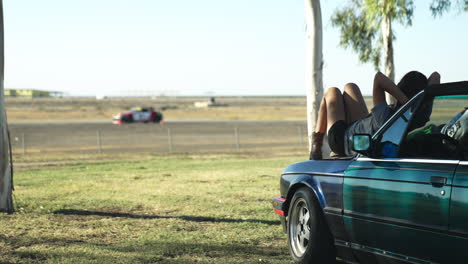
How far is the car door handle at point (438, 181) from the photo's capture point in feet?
14.7

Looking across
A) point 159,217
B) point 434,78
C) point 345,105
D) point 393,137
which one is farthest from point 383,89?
point 159,217

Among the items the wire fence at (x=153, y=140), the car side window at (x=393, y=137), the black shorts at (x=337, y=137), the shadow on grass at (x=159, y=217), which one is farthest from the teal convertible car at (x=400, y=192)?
the wire fence at (x=153, y=140)

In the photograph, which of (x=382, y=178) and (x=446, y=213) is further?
(x=382, y=178)

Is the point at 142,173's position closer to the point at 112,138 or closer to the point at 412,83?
the point at 412,83

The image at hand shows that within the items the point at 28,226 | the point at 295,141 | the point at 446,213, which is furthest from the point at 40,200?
the point at 295,141

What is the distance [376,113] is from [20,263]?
373 cm

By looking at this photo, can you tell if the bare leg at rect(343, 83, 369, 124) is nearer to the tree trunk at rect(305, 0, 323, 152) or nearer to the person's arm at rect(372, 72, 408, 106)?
the person's arm at rect(372, 72, 408, 106)

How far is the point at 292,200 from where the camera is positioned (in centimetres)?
662

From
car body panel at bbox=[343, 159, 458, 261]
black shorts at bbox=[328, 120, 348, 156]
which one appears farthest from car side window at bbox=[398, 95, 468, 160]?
black shorts at bbox=[328, 120, 348, 156]

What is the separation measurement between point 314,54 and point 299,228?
5456 millimetres

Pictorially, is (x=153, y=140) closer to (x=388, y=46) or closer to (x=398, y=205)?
(x=388, y=46)

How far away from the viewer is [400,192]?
494 cm

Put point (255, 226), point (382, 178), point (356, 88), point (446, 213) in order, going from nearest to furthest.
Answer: point (446, 213)
point (382, 178)
point (356, 88)
point (255, 226)

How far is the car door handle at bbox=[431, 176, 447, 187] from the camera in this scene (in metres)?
4.49
